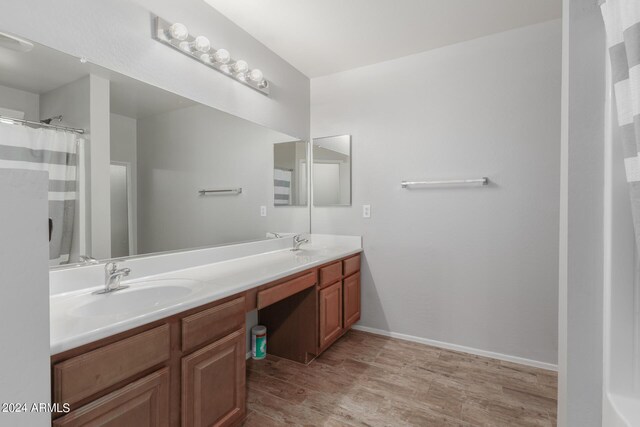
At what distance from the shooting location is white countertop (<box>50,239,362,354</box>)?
0.88 metres

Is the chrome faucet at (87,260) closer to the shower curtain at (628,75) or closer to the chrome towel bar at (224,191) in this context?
the chrome towel bar at (224,191)

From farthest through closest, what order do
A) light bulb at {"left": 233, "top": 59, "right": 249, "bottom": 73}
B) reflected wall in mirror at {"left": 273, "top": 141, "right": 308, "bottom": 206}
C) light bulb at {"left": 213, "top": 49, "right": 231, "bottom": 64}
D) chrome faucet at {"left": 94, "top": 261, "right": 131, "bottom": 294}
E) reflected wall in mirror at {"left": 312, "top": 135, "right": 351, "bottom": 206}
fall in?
reflected wall in mirror at {"left": 312, "top": 135, "right": 351, "bottom": 206} → reflected wall in mirror at {"left": 273, "top": 141, "right": 308, "bottom": 206} → light bulb at {"left": 233, "top": 59, "right": 249, "bottom": 73} → light bulb at {"left": 213, "top": 49, "right": 231, "bottom": 64} → chrome faucet at {"left": 94, "top": 261, "right": 131, "bottom": 294}

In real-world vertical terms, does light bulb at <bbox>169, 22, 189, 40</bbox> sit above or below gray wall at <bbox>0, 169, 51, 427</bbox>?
above

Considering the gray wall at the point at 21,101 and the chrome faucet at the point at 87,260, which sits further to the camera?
the chrome faucet at the point at 87,260

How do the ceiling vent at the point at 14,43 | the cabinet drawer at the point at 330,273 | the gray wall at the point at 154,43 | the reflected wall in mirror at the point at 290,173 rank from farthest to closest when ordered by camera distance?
the reflected wall in mirror at the point at 290,173 < the cabinet drawer at the point at 330,273 < the gray wall at the point at 154,43 < the ceiling vent at the point at 14,43

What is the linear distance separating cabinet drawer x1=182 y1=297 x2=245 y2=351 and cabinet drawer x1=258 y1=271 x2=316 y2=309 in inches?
6.5

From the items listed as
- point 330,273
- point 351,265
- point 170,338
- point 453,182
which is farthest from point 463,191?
point 170,338

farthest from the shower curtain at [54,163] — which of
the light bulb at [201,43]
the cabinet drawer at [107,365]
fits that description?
the light bulb at [201,43]

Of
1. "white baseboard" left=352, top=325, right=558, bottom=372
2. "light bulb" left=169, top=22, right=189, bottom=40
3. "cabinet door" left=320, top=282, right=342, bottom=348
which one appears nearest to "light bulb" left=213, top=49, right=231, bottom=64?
"light bulb" left=169, top=22, right=189, bottom=40

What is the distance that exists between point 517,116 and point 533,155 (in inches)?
12.3

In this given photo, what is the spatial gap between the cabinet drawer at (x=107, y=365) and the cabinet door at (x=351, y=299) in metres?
1.65

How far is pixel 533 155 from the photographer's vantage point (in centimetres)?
213

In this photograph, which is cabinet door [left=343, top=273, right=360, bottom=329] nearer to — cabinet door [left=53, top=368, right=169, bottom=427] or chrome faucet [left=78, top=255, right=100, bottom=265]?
cabinet door [left=53, top=368, right=169, bottom=427]

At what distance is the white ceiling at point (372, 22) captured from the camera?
1.90m
